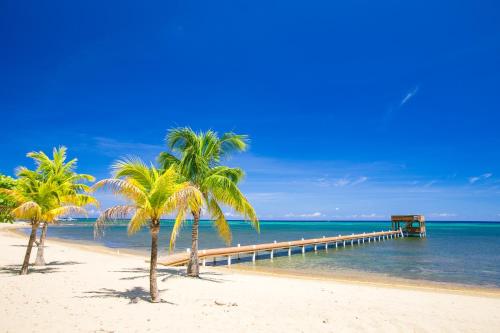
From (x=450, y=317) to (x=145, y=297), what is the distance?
31.3ft

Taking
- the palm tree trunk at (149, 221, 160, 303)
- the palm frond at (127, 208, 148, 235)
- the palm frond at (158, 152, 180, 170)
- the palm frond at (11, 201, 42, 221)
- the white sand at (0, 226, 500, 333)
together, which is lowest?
the white sand at (0, 226, 500, 333)

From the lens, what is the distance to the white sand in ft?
26.9

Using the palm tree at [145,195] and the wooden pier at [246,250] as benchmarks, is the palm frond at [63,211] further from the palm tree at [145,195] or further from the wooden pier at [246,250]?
the wooden pier at [246,250]

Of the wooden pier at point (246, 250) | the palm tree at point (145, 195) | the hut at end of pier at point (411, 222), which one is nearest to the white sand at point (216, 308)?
the palm tree at point (145, 195)

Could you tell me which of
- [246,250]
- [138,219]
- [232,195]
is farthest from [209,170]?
[246,250]

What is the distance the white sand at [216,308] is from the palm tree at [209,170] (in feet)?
9.79

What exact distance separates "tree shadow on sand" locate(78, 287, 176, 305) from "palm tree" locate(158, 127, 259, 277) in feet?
12.3

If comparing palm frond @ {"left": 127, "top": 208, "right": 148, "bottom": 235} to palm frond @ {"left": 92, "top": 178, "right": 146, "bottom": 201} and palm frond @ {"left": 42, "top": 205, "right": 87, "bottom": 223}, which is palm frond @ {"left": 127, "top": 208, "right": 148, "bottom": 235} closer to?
palm frond @ {"left": 92, "top": 178, "right": 146, "bottom": 201}

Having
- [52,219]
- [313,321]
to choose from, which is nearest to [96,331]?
[313,321]

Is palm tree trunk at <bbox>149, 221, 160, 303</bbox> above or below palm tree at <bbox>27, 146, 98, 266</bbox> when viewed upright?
below

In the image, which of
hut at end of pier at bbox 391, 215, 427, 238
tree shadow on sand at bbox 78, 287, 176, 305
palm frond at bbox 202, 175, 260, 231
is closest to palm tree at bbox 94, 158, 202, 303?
tree shadow on sand at bbox 78, 287, 176, 305

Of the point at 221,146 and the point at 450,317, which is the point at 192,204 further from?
the point at 450,317

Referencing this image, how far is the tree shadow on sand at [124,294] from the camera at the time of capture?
10.7m

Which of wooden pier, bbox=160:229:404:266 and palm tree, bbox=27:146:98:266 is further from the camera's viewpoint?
wooden pier, bbox=160:229:404:266
